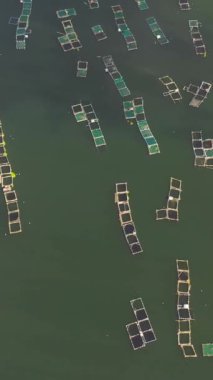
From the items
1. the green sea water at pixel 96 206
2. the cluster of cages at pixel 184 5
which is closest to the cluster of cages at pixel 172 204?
the green sea water at pixel 96 206

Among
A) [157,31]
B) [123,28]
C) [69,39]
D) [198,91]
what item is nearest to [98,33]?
[123,28]

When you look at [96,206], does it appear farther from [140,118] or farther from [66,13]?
[66,13]

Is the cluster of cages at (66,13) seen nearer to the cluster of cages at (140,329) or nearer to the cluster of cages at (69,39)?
the cluster of cages at (69,39)

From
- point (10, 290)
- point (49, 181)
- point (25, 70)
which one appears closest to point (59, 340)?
point (10, 290)

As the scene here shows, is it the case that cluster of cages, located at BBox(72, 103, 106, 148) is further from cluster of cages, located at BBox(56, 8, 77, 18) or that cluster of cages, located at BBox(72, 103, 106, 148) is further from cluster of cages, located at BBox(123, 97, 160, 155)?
cluster of cages, located at BBox(56, 8, 77, 18)

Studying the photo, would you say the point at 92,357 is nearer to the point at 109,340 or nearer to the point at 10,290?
the point at 109,340
